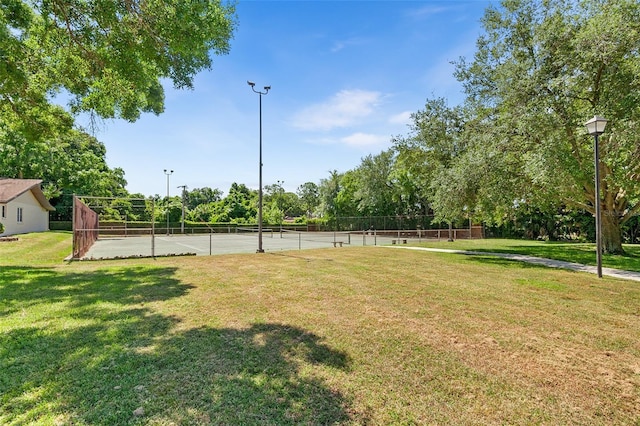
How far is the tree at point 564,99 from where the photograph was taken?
10.4 meters

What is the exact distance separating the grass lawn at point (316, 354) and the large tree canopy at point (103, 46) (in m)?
5.05

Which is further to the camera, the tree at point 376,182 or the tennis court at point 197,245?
the tree at point 376,182

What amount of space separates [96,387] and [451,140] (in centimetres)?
1810

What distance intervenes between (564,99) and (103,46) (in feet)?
47.1

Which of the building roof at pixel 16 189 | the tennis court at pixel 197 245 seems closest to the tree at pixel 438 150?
the tennis court at pixel 197 245

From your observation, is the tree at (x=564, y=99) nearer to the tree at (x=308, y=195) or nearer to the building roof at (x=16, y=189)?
the building roof at (x=16, y=189)

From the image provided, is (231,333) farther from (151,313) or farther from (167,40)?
(167,40)

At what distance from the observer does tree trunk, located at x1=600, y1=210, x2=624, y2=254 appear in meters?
13.8

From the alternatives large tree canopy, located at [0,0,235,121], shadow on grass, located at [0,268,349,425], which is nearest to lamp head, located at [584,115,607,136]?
shadow on grass, located at [0,268,349,425]

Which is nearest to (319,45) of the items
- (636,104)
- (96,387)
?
(636,104)

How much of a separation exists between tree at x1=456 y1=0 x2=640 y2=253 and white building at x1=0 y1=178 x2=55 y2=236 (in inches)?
1162

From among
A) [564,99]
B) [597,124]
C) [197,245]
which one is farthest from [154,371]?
[197,245]

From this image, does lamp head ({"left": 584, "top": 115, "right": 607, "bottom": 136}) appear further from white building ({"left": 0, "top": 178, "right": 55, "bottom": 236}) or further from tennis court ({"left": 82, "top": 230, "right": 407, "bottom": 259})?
white building ({"left": 0, "top": 178, "right": 55, "bottom": 236})

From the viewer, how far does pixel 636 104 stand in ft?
33.1
